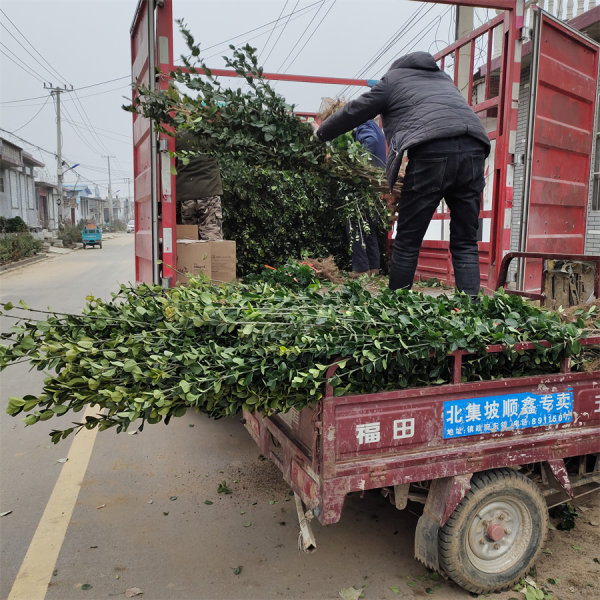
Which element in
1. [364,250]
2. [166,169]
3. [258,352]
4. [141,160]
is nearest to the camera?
[258,352]

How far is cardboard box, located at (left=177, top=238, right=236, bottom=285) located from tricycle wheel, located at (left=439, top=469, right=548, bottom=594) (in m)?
2.53

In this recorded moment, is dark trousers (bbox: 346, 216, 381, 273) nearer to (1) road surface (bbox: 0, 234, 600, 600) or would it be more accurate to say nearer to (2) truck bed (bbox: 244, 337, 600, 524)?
(1) road surface (bbox: 0, 234, 600, 600)

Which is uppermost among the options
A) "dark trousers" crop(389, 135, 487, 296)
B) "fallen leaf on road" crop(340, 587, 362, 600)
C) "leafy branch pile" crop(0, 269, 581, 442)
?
"dark trousers" crop(389, 135, 487, 296)

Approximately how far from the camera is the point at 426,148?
346cm

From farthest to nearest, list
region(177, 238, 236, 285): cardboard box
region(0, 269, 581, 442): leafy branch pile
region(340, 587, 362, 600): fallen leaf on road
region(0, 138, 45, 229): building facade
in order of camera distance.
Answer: region(0, 138, 45, 229): building facade, region(177, 238, 236, 285): cardboard box, region(340, 587, 362, 600): fallen leaf on road, region(0, 269, 581, 442): leafy branch pile

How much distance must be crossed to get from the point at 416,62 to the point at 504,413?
240 cm

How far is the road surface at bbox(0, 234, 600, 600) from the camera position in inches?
101

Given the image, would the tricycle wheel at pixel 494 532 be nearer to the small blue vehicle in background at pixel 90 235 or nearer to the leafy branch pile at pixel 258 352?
the leafy branch pile at pixel 258 352

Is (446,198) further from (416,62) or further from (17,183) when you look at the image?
(17,183)

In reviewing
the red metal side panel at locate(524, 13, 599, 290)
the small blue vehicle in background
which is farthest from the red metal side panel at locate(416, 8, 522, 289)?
the small blue vehicle in background

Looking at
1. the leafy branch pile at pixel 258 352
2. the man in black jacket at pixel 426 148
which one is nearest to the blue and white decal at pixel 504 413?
the leafy branch pile at pixel 258 352

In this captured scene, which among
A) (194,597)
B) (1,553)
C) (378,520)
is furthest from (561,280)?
(1,553)

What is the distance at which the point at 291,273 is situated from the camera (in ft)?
13.6

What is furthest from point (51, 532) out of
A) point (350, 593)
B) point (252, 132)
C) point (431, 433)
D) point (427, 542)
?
point (252, 132)
